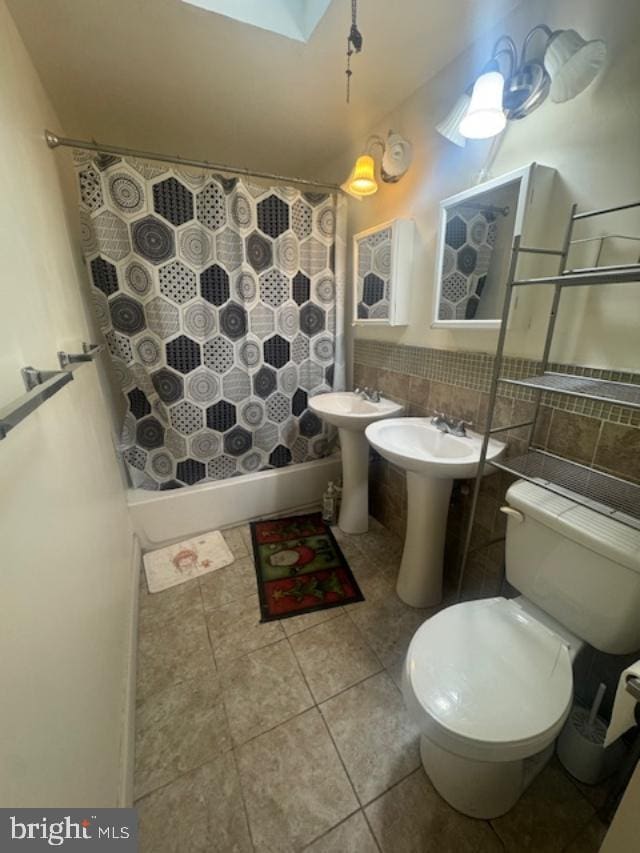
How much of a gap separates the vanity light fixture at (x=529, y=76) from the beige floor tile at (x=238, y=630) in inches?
79.5

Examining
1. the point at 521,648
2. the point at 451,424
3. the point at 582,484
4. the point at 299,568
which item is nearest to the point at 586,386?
the point at 582,484

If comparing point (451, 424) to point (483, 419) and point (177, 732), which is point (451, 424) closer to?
point (483, 419)

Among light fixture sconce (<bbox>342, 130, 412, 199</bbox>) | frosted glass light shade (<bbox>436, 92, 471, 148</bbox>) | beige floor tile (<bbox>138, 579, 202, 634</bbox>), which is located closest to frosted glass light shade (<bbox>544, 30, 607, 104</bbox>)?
frosted glass light shade (<bbox>436, 92, 471, 148</bbox>)

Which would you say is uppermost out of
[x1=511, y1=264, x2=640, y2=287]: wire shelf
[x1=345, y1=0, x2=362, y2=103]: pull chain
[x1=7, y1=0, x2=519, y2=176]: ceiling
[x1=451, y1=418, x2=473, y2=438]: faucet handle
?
[x1=7, y1=0, x2=519, y2=176]: ceiling

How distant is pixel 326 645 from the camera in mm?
1411

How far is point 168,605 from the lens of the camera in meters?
1.61

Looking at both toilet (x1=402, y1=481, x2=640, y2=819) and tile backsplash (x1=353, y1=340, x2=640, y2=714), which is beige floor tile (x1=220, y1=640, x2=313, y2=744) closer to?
toilet (x1=402, y1=481, x2=640, y2=819)

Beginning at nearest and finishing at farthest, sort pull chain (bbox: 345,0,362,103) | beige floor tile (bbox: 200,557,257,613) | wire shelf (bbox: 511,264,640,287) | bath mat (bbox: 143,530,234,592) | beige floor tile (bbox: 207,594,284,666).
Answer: wire shelf (bbox: 511,264,640,287), pull chain (bbox: 345,0,362,103), beige floor tile (bbox: 207,594,284,666), beige floor tile (bbox: 200,557,257,613), bath mat (bbox: 143,530,234,592)

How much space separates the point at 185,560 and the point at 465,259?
6.62 ft

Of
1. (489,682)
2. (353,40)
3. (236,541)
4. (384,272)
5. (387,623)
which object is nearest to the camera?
(489,682)

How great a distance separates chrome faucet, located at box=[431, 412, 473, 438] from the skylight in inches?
58.0

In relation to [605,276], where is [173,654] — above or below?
below

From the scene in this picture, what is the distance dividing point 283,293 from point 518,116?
1.22 meters

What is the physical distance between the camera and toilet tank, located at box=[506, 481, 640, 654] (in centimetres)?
84
